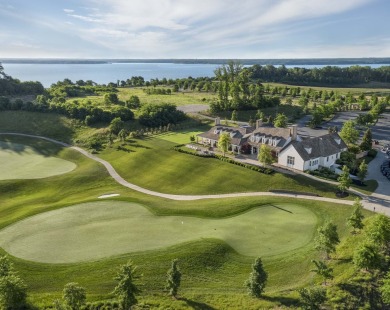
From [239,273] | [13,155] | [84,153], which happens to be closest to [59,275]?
[239,273]

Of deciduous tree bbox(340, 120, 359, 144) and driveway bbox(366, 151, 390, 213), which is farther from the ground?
deciduous tree bbox(340, 120, 359, 144)

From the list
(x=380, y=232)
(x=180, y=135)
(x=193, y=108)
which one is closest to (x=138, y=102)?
(x=193, y=108)

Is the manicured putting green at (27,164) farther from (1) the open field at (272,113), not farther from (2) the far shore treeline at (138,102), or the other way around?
(1) the open field at (272,113)

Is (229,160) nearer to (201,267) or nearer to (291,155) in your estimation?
(291,155)

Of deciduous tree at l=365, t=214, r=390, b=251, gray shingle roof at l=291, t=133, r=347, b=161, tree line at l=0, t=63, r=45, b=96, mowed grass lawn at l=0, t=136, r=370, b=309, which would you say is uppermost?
tree line at l=0, t=63, r=45, b=96

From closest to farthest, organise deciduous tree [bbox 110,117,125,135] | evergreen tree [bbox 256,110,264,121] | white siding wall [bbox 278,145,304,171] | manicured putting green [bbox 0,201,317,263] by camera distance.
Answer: manicured putting green [bbox 0,201,317,263], white siding wall [bbox 278,145,304,171], deciduous tree [bbox 110,117,125,135], evergreen tree [bbox 256,110,264,121]

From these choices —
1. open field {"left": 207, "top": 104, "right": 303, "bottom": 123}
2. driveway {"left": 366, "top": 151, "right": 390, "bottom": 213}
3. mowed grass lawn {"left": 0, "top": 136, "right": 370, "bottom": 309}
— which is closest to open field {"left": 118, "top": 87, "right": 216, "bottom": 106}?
open field {"left": 207, "top": 104, "right": 303, "bottom": 123}

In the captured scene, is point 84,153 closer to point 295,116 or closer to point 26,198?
point 26,198

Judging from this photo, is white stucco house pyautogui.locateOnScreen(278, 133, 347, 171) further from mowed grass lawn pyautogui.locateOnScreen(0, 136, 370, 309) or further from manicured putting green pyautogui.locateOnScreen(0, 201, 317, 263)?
manicured putting green pyautogui.locateOnScreen(0, 201, 317, 263)
